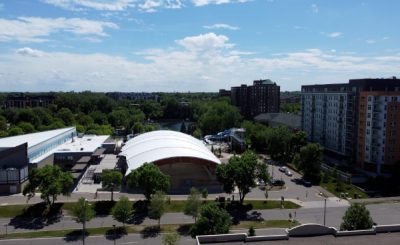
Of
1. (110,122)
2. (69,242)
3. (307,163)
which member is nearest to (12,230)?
(69,242)

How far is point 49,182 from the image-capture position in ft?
176

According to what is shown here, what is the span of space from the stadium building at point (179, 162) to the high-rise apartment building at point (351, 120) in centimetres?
3353

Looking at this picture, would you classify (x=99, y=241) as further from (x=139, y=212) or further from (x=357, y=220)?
(x=357, y=220)

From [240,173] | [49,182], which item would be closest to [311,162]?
[240,173]

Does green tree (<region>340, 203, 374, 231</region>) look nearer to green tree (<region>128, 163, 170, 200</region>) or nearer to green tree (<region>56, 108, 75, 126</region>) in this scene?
green tree (<region>128, 163, 170, 200</region>)

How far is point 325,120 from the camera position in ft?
338

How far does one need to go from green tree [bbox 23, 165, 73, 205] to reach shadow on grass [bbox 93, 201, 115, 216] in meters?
→ 4.79

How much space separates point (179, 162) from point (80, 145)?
132 feet

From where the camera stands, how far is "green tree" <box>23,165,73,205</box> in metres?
53.2

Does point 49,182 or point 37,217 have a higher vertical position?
point 49,182

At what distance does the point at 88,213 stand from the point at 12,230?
10826mm

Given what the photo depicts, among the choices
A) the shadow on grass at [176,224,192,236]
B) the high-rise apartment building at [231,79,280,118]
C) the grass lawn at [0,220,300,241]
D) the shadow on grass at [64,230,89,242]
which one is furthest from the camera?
the high-rise apartment building at [231,79,280,118]

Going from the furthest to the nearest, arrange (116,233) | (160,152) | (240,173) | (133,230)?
(160,152)
(240,173)
(133,230)
(116,233)

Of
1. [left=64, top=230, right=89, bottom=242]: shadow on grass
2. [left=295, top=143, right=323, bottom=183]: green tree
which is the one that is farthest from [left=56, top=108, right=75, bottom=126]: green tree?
[left=64, top=230, right=89, bottom=242]: shadow on grass
